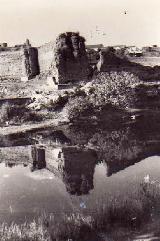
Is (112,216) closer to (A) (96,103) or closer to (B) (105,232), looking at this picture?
(B) (105,232)

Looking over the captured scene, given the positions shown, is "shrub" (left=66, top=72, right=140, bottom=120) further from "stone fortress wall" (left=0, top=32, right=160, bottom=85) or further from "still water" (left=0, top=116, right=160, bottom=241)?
"still water" (left=0, top=116, right=160, bottom=241)

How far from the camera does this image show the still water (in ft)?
31.7

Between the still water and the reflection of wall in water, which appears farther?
the reflection of wall in water

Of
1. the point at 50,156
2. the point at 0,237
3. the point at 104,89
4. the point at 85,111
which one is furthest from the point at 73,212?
the point at 104,89

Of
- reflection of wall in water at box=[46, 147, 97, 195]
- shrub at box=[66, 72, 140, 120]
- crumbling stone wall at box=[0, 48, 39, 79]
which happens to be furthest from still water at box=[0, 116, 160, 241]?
crumbling stone wall at box=[0, 48, 39, 79]

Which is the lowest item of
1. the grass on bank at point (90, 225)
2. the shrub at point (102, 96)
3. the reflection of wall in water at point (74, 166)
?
the shrub at point (102, 96)

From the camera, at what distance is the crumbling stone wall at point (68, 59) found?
90.8 ft

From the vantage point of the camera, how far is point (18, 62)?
31062 mm

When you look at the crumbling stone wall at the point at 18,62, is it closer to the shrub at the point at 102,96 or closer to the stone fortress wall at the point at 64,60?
the stone fortress wall at the point at 64,60

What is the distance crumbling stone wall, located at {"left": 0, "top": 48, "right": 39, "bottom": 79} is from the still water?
461 inches

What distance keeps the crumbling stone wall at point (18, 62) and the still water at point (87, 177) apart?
1170cm

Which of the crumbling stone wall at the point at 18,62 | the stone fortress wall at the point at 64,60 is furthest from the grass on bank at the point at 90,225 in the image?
the crumbling stone wall at the point at 18,62

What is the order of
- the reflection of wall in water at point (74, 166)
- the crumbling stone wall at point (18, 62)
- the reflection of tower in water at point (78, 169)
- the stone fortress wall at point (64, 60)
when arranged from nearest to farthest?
the reflection of tower in water at point (78, 169)
the reflection of wall in water at point (74, 166)
the stone fortress wall at point (64, 60)
the crumbling stone wall at point (18, 62)

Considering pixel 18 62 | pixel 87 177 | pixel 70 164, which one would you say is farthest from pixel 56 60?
pixel 87 177
